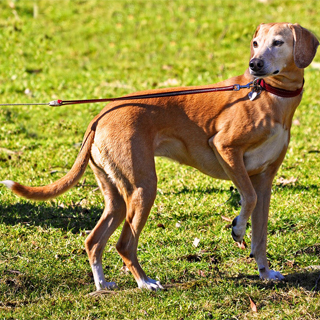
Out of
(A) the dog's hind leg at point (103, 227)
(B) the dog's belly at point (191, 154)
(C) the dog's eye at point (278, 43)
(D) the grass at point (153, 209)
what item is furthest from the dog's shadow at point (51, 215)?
(C) the dog's eye at point (278, 43)

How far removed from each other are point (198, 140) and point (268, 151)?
1.96 feet

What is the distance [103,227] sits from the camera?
447 cm

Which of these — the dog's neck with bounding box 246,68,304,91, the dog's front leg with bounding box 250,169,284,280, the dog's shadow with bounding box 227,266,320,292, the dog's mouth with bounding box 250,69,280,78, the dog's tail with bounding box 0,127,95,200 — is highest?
the dog's mouth with bounding box 250,69,280,78

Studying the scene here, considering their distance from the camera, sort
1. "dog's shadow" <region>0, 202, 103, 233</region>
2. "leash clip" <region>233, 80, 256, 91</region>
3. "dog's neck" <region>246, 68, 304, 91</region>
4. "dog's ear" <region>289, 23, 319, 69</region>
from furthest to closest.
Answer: "dog's shadow" <region>0, 202, 103, 233</region>
"leash clip" <region>233, 80, 256, 91</region>
"dog's neck" <region>246, 68, 304, 91</region>
"dog's ear" <region>289, 23, 319, 69</region>

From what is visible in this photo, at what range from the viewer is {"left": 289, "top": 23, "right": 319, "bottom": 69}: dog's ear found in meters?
4.17

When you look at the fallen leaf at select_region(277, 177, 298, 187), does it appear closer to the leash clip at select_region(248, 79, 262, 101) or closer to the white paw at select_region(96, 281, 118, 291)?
the leash clip at select_region(248, 79, 262, 101)

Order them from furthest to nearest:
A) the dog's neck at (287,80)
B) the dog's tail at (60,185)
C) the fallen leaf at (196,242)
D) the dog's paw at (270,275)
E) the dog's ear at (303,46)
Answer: the fallen leaf at (196,242)
the dog's paw at (270,275)
the dog's neck at (287,80)
the dog's ear at (303,46)
the dog's tail at (60,185)

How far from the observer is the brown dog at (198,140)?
4184mm

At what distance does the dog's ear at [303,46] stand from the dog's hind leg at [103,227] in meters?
1.84

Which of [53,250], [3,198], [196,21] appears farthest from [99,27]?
[53,250]

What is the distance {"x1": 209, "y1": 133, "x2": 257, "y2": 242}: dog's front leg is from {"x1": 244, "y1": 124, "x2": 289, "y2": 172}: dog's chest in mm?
117

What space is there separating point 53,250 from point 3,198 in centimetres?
136

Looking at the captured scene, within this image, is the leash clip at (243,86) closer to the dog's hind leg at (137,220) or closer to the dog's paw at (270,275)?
the dog's hind leg at (137,220)

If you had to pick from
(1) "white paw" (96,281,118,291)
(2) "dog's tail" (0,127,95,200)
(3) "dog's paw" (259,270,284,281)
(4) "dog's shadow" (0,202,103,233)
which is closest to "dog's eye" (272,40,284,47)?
(2) "dog's tail" (0,127,95,200)
